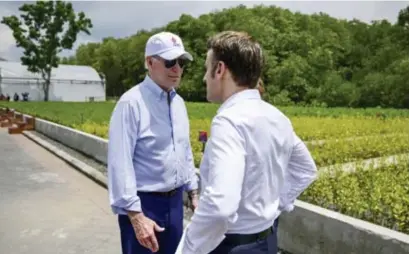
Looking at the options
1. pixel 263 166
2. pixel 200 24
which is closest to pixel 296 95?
pixel 200 24

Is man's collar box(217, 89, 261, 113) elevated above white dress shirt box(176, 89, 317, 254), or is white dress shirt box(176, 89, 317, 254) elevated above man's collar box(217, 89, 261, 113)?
man's collar box(217, 89, 261, 113)

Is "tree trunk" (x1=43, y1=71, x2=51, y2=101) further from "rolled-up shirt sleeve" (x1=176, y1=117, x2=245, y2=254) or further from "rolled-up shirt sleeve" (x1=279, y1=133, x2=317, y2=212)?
"rolled-up shirt sleeve" (x1=176, y1=117, x2=245, y2=254)

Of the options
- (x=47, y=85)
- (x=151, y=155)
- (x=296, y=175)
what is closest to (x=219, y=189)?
(x=296, y=175)

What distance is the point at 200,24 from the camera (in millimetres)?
43312

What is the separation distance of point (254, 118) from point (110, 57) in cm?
6491

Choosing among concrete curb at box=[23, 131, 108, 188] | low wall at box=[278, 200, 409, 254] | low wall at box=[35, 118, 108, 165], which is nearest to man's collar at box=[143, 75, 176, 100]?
low wall at box=[278, 200, 409, 254]

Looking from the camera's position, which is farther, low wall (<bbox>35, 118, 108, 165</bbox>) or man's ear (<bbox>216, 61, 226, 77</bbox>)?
low wall (<bbox>35, 118, 108, 165</bbox>)

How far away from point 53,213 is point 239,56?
4839mm

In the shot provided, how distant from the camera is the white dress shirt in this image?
1.46 metres

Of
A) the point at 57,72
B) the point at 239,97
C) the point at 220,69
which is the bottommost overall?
the point at 239,97

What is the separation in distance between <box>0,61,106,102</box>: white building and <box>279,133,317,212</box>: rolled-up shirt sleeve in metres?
50.4

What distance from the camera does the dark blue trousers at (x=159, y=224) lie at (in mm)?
2539

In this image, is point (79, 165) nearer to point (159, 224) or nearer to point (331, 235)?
point (331, 235)

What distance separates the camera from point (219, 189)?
4.77ft
